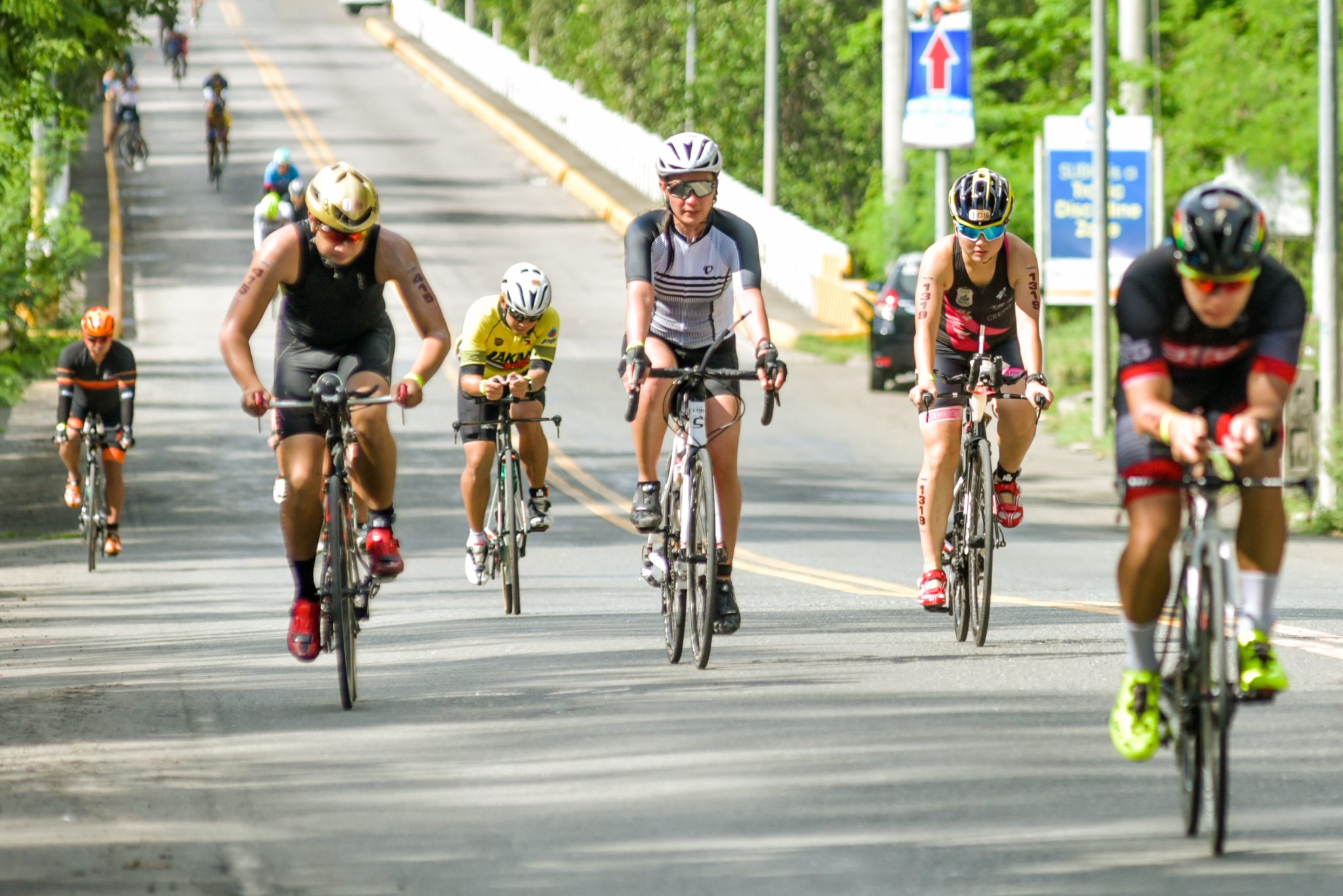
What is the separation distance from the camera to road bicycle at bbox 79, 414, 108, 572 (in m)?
18.2

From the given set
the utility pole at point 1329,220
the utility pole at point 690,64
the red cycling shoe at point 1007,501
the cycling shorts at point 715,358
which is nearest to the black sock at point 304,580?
the cycling shorts at point 715,358

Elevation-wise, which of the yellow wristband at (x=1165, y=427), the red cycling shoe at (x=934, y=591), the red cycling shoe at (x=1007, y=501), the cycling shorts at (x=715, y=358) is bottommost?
the red cycling shoe at (x=934, y=591)

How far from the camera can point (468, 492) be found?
13.7 m

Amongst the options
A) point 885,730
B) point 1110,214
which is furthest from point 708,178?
point 1110,214

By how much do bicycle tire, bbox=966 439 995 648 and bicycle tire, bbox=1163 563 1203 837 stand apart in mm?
3443

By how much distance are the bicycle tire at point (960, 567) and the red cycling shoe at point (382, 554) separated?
256 centimetres

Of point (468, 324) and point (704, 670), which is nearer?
point (704, 670)

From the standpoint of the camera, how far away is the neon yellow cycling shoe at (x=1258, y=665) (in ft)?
22.1

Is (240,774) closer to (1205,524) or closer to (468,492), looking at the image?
(1205,524)

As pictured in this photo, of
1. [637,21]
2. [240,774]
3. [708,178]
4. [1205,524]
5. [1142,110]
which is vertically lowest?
[240,774]

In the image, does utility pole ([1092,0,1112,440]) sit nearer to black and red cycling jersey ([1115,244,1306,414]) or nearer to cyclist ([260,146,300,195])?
cyclist ([260,146,300,195])

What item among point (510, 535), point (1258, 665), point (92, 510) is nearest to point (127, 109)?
point (92, 510)

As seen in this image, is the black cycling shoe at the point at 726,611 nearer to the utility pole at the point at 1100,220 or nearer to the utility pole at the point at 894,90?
the utility pole at the point at 1100,220

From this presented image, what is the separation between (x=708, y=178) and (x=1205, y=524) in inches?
152
